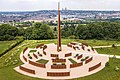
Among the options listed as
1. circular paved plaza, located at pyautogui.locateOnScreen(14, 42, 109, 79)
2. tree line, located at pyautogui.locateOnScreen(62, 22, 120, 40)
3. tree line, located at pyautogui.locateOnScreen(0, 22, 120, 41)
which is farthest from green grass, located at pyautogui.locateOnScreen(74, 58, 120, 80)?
tree line, located at pyautogui.locateOnScreen(0, 22, 120, 41)

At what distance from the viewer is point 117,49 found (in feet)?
161

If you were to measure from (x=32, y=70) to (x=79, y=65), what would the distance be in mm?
8277

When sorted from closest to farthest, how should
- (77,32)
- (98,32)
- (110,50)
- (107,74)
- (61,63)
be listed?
(107,74) → (61,63) → (110,50) → (98,32) → (77,32)

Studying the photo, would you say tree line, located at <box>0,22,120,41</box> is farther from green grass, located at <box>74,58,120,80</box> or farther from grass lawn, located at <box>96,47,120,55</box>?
green grass, located at <box>74,58,120,80</box>

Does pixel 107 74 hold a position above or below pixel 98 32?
below

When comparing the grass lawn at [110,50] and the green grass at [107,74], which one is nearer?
the green grass at [107,74]

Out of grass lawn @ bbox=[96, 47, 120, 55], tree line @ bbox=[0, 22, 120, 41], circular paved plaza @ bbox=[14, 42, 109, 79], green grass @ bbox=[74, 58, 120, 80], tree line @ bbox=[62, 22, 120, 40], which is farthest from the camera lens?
tree line @ bbox=[62, 22, 120, 40]

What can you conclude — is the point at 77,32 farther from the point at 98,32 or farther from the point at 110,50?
the point at 110,50

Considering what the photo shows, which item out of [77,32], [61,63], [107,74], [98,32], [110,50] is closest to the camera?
[107,74]

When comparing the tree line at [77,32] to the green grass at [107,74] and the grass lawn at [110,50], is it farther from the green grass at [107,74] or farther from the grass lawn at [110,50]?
the green grass at [107,74]

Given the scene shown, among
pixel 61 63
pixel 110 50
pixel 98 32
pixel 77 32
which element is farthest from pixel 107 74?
pixel 77 32

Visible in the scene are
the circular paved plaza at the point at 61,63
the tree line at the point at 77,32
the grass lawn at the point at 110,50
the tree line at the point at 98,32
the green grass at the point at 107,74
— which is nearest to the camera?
the green grass at the point at 107,74

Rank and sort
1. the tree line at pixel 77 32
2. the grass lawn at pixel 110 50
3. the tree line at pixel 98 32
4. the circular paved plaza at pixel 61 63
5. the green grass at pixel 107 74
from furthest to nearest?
the tree line at pixel 98 32
the tree line at pixel 77 32
the grass lawn at pixel 110 50
the circular paved plaza at pixel 61 63
the green grass at pixel 107 74

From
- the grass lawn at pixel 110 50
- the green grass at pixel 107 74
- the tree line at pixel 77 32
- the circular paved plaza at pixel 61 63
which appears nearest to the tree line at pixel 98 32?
the tree line at pixel 77 32
